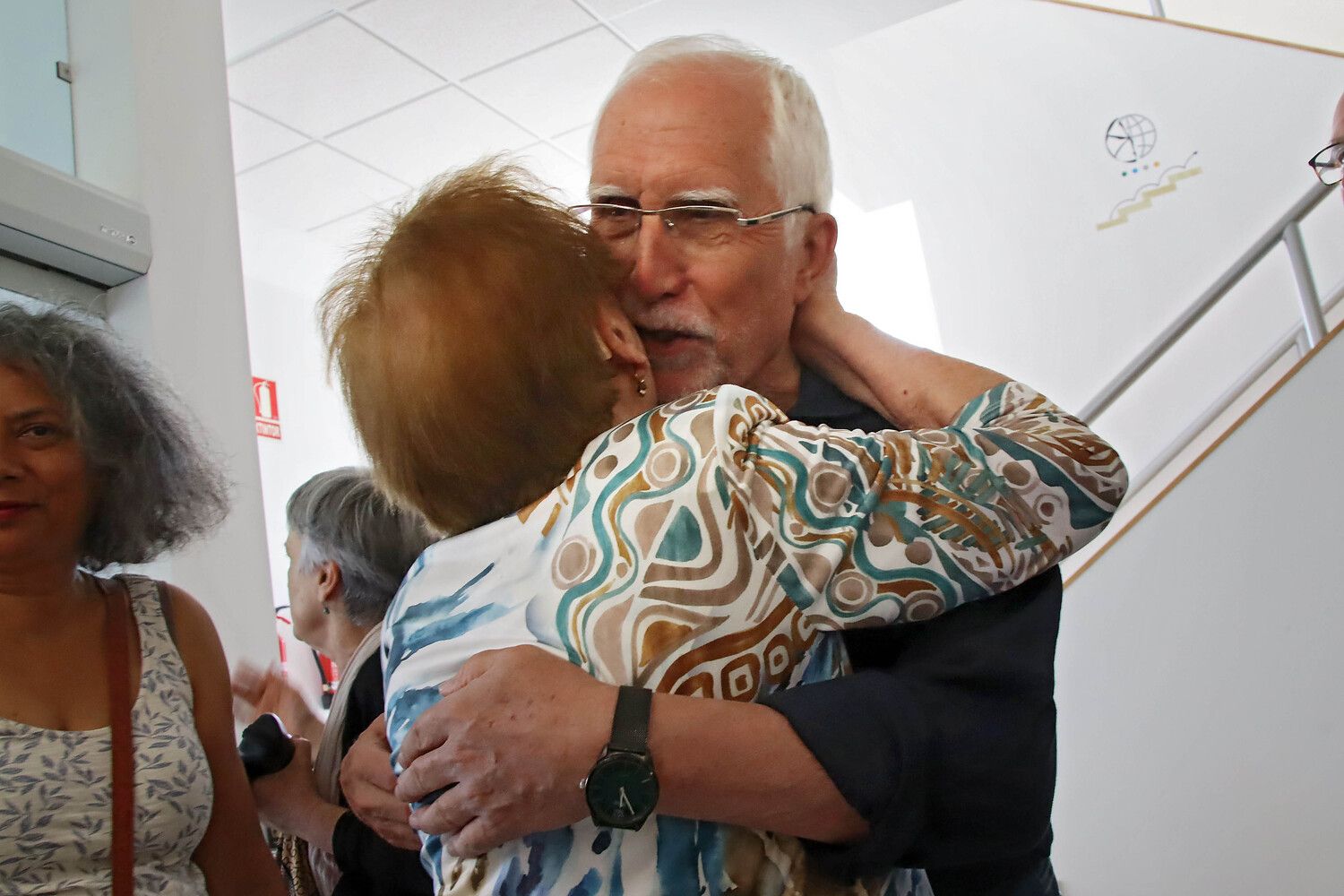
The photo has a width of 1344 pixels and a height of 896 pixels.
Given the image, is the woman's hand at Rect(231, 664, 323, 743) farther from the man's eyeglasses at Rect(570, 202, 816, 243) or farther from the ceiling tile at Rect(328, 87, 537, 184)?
the ceiling tile at Rect(328, 87, 537, 184)

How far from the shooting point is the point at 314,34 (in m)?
4.23

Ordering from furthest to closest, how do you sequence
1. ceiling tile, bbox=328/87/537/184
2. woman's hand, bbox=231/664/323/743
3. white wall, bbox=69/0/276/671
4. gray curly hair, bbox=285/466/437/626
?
1. ceiling tile, bbox=328/87/537/184
2. white wall, bbox=69/0/276/671
3. gray curly hair, bbox=285/466/437/626
4. woman's hand, bbox=231/664/323/743

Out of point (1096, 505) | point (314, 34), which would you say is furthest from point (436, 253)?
point (314, 34)

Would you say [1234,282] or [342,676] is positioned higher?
[1234,282]

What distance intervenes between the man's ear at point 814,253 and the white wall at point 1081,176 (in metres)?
3.71

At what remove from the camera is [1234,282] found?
140 inches

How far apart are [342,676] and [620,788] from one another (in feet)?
3.36

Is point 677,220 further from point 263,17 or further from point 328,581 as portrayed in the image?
point 263,17

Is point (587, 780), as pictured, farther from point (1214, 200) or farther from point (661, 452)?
point (1214, 200)

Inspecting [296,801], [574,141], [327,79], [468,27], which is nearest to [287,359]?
[327,79]

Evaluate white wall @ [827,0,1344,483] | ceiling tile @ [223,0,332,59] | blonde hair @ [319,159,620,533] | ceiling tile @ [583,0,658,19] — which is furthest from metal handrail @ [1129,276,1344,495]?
ceiling tile @ [223,0,332,59]

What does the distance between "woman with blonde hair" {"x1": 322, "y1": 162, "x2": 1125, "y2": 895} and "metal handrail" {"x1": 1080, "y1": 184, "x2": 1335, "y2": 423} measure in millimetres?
2627

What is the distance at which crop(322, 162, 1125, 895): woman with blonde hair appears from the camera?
0.78 meters

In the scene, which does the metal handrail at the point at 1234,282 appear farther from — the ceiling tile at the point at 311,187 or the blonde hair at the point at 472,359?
the ceiling tile at the point at 311,187
